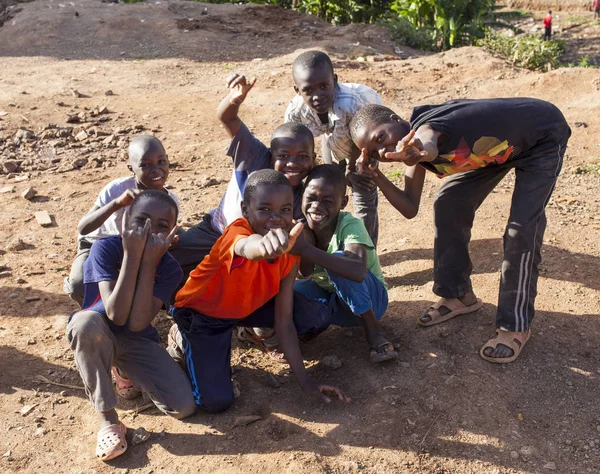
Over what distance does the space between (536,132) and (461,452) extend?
1468 millimetres

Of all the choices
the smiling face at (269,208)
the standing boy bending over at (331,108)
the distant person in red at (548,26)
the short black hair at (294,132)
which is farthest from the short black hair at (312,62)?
the distant person in red at (548,26)

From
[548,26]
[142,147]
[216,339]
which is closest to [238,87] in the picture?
[142,147]

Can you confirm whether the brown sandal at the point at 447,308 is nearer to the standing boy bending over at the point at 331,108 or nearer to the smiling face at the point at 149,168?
the standing boy bending over at the point at 331,108

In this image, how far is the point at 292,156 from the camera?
11.1ft

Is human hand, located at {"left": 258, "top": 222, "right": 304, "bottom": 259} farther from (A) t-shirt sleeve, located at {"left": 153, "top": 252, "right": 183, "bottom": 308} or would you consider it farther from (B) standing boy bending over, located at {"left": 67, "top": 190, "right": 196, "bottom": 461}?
(A) t-shirt sleeve, located at {"left": 153, "top": 252, "right": 183, "bottom": 308}

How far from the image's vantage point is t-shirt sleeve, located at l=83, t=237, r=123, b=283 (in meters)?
2.80

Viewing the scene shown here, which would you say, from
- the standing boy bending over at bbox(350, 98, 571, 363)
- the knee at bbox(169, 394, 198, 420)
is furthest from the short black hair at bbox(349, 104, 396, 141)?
the knee at bbox(169, 394, 198, 420)

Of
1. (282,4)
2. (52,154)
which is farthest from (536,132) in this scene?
(282,4)

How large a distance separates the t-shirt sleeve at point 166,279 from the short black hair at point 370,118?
1.02 meters

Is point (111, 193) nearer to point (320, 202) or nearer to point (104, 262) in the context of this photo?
point (104, 262)

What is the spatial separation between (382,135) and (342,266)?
2.01 ft

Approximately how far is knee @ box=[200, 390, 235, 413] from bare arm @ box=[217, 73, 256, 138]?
1364 mm

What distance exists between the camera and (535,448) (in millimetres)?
2775

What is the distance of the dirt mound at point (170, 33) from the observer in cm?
973
